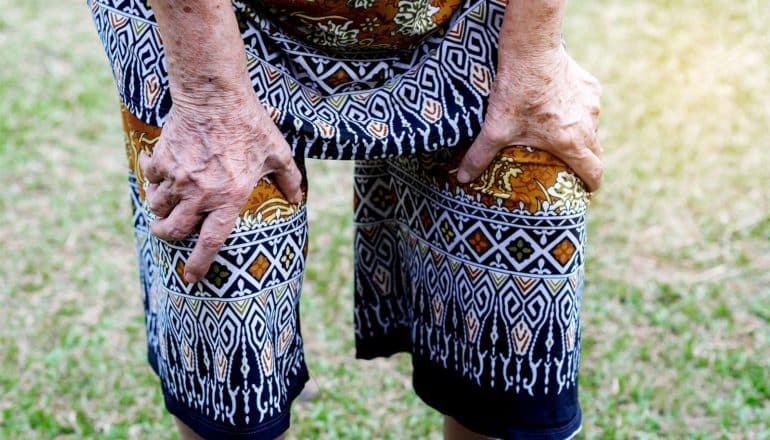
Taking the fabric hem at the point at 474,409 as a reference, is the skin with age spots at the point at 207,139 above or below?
above

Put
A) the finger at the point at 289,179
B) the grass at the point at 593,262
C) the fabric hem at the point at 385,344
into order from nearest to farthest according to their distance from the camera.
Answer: the finger at the point at 289,179 → the fabric hem at the point at 385,344 → the grass at the point at 593,262

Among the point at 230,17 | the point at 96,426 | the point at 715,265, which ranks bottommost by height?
the point at 96,426

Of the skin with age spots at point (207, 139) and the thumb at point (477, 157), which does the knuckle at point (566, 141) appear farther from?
the skin with age spots at point (207, 139)

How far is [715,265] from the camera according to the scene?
129 inches

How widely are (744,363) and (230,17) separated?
216 cm

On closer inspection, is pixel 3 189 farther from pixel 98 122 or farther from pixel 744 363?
pixel 744 363

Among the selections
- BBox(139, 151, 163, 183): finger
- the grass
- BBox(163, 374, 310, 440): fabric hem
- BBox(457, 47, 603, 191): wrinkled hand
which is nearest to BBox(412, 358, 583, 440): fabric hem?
BBox(163, 374, 310, 440): fabric hem

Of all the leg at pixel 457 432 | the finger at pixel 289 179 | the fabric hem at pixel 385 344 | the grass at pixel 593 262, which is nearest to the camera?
the finger at pixel 289 179

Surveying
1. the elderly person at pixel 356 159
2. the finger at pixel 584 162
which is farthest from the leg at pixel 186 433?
the finger at pixel 584 162

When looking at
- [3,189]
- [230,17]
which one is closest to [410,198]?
[230,17]

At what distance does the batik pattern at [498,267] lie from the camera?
1381 mm

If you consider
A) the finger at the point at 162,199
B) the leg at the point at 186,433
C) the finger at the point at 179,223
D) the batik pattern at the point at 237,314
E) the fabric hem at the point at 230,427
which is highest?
the finger at the point at 162,199

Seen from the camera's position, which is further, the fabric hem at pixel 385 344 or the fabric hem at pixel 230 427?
the fabric hem at pixel 385 344

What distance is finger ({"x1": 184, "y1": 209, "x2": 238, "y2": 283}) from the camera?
1.24 metres
